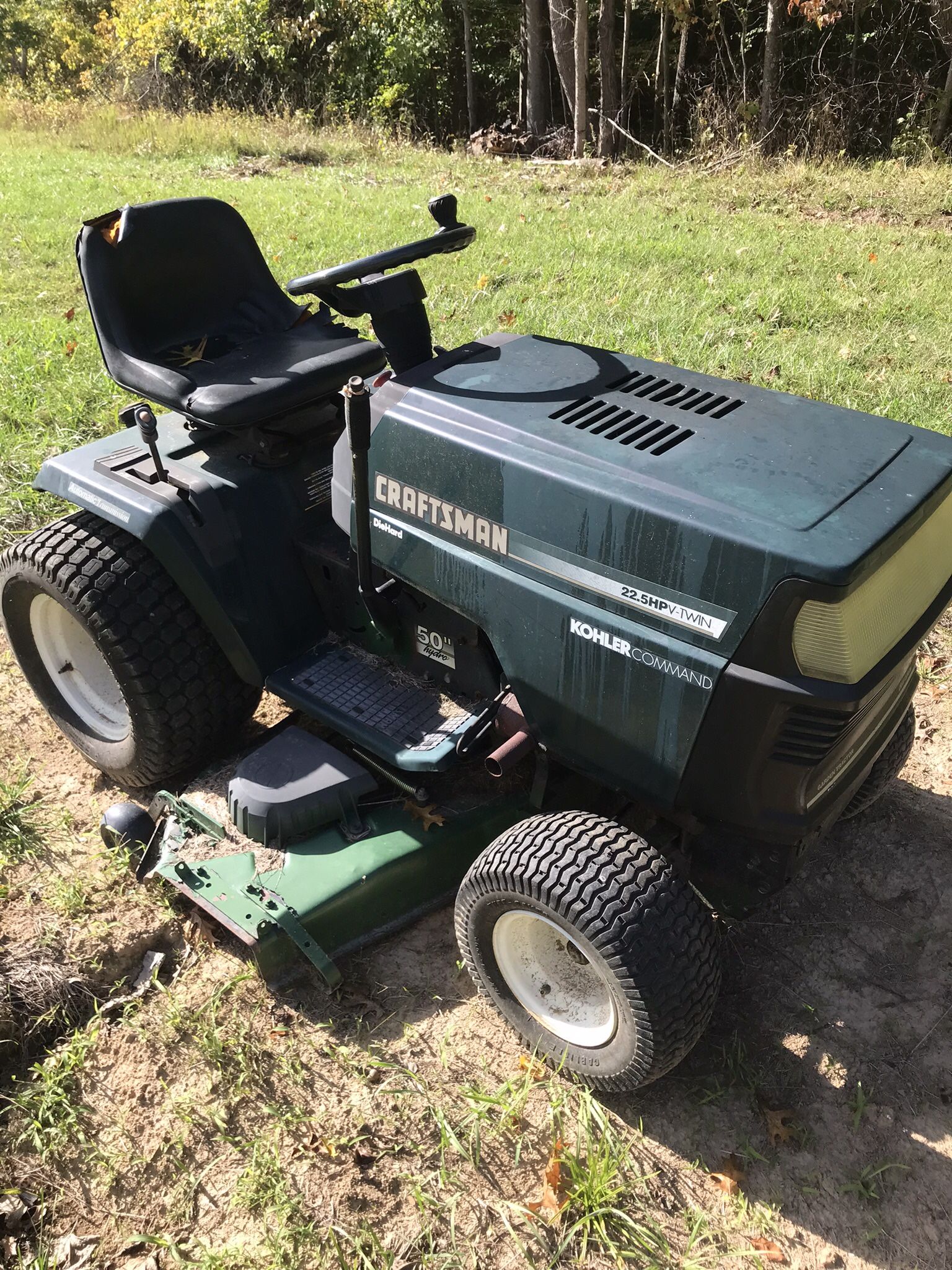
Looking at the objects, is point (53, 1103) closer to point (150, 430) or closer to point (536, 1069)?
point (536, 1069)

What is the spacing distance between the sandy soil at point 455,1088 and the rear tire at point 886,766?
0.63 ft

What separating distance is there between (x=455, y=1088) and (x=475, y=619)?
1004mm

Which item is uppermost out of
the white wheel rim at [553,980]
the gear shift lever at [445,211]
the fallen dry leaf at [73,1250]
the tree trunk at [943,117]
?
the gear shift lever at [445,211]

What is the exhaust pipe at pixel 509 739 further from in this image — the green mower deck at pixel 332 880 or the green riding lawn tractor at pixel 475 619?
the green mower deck at pixel 332 880

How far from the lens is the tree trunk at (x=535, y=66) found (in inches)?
481

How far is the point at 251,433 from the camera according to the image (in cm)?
259

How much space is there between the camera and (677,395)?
2.13 metres

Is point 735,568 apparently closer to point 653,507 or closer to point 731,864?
point 653,507

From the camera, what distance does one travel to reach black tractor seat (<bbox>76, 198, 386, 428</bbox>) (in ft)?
8.13

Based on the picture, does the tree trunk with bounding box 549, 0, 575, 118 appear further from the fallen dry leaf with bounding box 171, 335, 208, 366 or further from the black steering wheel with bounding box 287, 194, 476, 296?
the black steering wheel with bounding box 287, 194, 476, 296

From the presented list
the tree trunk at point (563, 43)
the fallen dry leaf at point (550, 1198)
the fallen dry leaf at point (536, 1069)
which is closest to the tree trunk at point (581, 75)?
the tree trunk at point (563, 43)

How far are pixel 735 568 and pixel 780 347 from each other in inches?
156

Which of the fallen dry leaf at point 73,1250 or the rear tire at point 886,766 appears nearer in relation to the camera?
the fallen dry leaf at point 73,1250

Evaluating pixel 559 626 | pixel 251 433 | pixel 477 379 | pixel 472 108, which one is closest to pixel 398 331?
pixel 477 379
